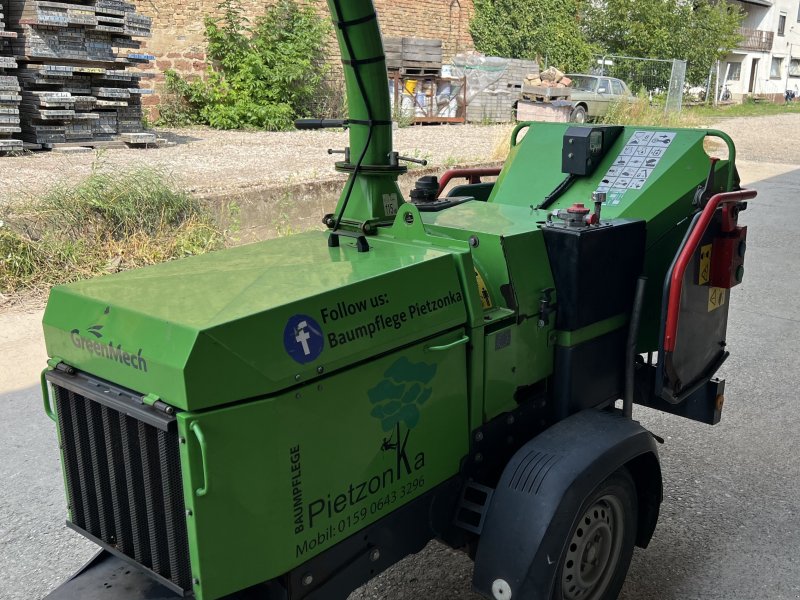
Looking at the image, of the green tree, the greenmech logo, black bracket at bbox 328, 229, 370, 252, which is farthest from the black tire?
the green tree

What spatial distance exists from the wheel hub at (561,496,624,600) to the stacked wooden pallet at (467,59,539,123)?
20.1 meters

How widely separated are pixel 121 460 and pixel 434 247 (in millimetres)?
1224

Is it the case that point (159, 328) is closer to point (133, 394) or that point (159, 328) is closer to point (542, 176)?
point (133, 394)

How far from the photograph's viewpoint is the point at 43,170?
1016 centimetres

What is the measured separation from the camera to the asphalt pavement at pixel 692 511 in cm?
331

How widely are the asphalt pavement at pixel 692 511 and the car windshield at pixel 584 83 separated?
64.2 ft

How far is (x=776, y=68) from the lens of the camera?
5359 centimetres

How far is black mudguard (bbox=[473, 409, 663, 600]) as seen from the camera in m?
2.59

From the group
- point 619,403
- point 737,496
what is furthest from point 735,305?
point 737,496

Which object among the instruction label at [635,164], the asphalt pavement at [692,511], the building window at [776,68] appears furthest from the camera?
the building window at [776,68]

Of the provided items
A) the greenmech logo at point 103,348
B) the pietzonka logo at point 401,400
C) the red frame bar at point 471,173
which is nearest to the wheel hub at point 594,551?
the pietzonka logo at point 401,400

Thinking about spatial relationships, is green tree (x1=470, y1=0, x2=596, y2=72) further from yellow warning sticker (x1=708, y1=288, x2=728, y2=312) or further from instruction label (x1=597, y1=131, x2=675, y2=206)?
yellow warning sticker (x1=708, y1=288, x2=728, y2=312)

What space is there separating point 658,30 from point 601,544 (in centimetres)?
3277

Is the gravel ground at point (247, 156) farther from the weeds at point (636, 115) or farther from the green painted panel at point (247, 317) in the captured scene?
the green painted panel at point (247, 317)
